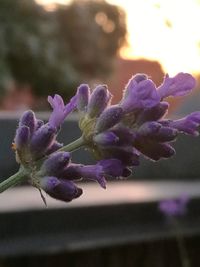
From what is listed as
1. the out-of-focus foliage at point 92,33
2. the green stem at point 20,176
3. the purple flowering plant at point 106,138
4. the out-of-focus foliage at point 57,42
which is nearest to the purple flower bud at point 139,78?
the purple flowering plant at point 106,138

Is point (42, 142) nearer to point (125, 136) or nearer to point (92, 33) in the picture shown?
point (125, 136)

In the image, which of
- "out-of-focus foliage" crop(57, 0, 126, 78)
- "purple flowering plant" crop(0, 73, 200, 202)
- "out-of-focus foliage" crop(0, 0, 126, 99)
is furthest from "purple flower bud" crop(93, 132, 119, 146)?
"out-of-focus foliage" crop(57, 0, 126, 78)

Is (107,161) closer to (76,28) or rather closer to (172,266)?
(172,266)

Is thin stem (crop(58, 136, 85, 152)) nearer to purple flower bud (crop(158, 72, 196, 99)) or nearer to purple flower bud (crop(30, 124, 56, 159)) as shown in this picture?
purple flower bud (crop(30, 124, 56, 159))

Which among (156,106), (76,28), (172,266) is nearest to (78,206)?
(172,266)

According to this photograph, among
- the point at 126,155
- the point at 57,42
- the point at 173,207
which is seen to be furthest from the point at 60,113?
the point at 57,42

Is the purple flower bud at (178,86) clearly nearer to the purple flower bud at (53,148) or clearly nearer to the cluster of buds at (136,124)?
the cluster of buds at (136,124)

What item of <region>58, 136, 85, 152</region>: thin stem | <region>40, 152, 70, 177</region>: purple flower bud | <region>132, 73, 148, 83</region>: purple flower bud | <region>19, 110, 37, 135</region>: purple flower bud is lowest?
<region>40, 152, 70, 177</region>: purple flower bud
